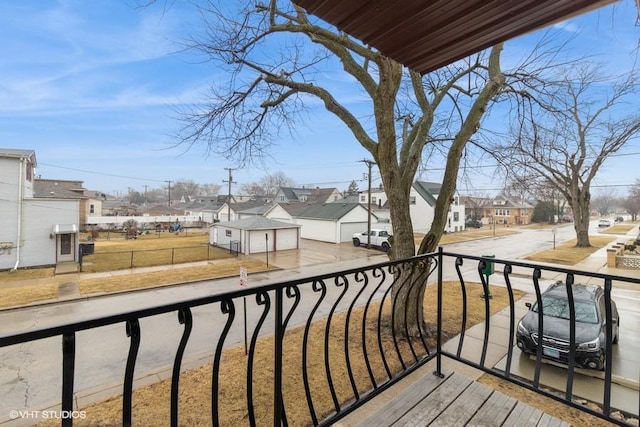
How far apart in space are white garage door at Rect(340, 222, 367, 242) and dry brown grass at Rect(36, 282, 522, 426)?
17429 mm

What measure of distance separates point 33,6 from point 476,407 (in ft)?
22.4

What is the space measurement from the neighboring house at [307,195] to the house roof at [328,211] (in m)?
10.9

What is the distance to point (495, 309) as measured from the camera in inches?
293

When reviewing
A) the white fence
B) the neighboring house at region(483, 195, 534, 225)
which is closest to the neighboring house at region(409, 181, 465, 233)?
the neighboring house at region(483, 195, 534, 225)

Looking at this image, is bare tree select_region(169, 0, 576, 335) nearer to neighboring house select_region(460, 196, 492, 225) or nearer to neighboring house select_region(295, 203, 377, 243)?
neighboring house select_region(295, 203, 377, 243)

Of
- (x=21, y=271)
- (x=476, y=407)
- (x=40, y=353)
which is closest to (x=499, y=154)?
(x=476, y=407)

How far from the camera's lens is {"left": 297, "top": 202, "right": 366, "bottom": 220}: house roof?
924 inches

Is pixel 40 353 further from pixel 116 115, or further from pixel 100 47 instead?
pixel 116 115

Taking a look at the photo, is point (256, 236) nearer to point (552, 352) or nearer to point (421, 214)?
point (552, 352)

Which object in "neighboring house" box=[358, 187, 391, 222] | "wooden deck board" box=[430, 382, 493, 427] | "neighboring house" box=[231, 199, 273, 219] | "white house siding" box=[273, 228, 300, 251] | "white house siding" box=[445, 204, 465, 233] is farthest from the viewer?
"neighboring house" box=[231, 199, 273, 219]

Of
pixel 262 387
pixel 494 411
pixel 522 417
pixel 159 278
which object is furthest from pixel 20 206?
pixel 522 417

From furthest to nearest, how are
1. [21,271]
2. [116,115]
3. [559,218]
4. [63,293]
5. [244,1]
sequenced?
[559,218] → [116,115] → [21,271] → [63,293] → [244,1]

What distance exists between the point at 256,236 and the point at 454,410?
1770cm

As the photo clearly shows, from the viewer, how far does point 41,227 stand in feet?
48.1
